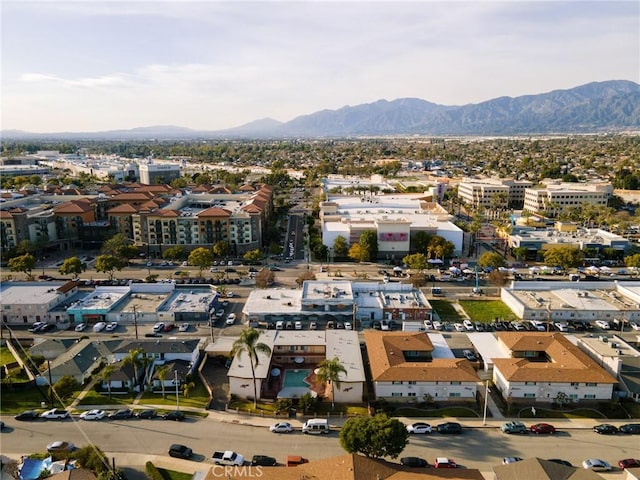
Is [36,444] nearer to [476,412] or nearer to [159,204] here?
[476,412]

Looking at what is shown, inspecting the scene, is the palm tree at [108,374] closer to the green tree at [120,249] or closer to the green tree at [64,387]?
the green tree at [64,387]

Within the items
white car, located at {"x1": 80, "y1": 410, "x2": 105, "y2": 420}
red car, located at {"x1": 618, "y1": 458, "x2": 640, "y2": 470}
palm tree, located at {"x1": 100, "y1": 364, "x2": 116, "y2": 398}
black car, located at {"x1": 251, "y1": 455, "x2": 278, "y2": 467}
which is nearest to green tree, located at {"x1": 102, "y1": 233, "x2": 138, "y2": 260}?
palm tree, located at {"x1": 100, "y1": 364, "x2": 116, "y2": 398}

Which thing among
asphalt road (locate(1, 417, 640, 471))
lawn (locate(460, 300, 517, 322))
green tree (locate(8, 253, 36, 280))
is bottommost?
asphalt road (locate(1, 417, 640, 471))

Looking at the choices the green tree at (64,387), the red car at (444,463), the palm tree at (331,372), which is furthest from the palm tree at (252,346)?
the red car at (444,463)

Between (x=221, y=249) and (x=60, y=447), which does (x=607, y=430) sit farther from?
(x=221, y=249)

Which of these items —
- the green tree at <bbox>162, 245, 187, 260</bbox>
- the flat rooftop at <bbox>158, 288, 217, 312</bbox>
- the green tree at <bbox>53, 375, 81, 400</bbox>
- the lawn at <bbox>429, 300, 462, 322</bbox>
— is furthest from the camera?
the green tree at <bbox>162, 245, 187, 260</bbox>

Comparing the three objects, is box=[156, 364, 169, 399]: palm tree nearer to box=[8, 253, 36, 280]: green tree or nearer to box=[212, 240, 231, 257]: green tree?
box=[212, 240, 231, 257]: green tree

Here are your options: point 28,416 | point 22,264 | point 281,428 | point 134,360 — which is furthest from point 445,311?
point 22,264
